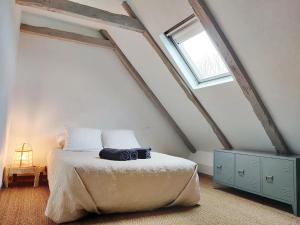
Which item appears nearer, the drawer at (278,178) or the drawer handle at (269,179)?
the drawer at (278,178)

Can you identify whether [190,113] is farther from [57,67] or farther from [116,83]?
[57,67]

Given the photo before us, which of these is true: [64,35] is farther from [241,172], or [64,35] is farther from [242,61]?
[241,172]

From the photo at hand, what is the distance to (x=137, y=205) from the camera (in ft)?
7.44

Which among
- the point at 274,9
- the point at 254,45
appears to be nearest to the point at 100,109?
the point at 254,45

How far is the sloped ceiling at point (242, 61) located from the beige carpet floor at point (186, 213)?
80 centimetres

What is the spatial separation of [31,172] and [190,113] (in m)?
2.33

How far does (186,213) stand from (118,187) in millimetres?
686

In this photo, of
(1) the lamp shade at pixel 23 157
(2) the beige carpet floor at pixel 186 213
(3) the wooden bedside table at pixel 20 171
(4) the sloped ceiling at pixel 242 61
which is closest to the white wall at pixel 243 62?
(4) the sloped ceiling at pixel 242 61

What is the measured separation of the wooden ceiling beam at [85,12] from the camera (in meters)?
2.65

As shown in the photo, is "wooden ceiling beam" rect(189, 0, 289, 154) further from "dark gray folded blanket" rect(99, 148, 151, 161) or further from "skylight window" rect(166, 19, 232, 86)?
"dark gray folded blanket" rect(99, 148, 151, 161)

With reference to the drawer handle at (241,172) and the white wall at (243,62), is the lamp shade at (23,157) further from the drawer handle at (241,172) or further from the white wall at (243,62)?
the drawer handle at (241,172)

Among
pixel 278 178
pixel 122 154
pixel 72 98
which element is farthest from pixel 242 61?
pixel 72 98

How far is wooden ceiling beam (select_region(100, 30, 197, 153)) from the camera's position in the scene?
4.12m

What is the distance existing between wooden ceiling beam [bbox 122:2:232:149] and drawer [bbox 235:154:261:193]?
1.79 ft
